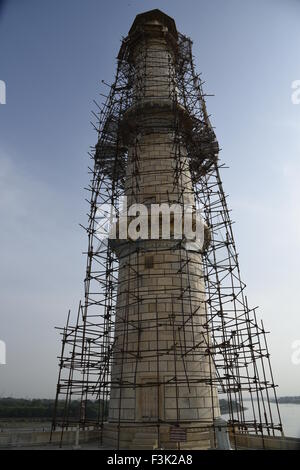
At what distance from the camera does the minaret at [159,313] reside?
53.4 ft

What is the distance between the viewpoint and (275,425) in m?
17.7

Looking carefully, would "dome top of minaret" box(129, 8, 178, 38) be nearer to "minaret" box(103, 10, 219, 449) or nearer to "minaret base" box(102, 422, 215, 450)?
"minaret" box(103, 10, 219, 449)

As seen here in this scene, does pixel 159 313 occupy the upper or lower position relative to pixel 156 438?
upper

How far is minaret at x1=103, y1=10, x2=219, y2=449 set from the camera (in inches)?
640

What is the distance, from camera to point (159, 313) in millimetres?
18359

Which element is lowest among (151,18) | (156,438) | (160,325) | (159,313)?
(156,438)

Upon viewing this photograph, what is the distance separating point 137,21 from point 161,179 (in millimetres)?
17626

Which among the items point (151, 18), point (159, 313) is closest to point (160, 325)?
point (159, 313)

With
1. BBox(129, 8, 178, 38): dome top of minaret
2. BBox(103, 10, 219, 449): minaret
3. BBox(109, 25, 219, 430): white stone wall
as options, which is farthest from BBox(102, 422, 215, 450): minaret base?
BBox(129, 8, 178, 38): dome top of minaret

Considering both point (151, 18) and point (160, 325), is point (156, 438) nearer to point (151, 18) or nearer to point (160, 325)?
point (160, 325)

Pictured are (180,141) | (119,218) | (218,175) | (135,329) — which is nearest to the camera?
(135,329)

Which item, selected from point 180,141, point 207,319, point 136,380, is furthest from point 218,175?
point 136,380

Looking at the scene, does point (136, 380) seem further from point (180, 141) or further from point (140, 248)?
point (180, 141)

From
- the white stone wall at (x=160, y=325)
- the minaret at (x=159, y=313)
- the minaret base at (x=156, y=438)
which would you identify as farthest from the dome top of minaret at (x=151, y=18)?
the minaret base at (x=156, y=438)
